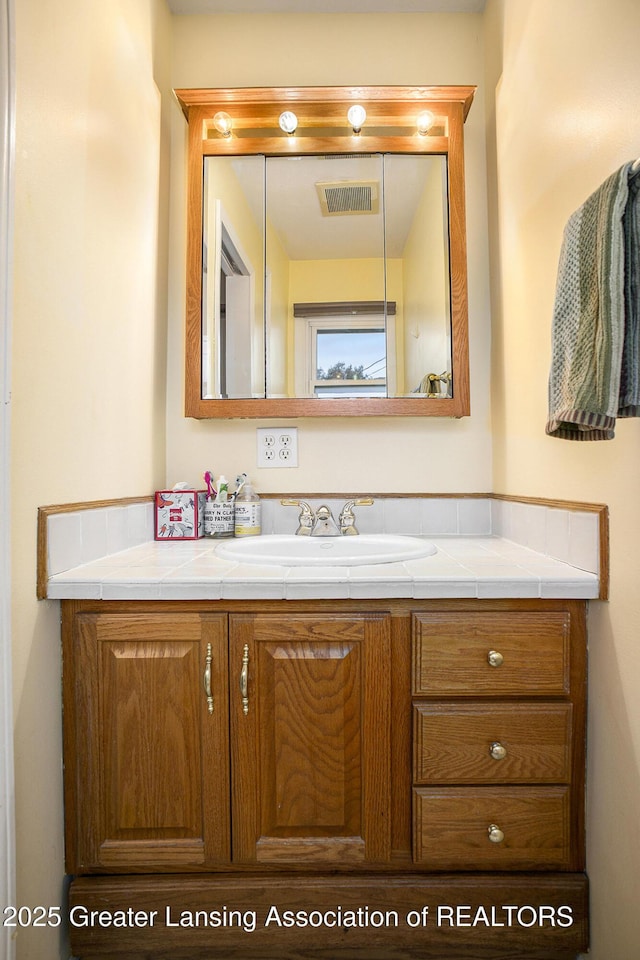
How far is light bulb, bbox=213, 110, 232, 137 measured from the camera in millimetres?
1633

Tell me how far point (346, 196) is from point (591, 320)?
0.98m

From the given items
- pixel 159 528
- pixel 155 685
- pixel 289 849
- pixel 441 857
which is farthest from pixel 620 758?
pixel 159 528

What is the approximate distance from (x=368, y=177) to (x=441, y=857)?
68.0 inches

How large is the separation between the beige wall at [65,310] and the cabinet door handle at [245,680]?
0.37m

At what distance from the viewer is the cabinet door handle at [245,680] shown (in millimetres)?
1077

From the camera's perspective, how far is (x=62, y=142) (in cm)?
111

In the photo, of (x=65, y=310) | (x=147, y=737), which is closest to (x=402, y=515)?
(x=147, y=737)

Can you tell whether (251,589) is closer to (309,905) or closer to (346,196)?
(309,905)

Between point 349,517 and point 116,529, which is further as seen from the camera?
point 349,517

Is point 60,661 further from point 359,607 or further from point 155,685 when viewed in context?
point 359,607

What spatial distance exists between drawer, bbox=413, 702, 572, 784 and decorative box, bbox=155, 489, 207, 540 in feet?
2.70

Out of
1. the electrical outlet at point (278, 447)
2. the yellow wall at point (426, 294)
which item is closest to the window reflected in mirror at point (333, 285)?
the yellow wall at point (426, 294)

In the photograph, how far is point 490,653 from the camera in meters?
1.08

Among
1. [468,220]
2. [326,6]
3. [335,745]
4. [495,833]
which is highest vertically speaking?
[326,6]
